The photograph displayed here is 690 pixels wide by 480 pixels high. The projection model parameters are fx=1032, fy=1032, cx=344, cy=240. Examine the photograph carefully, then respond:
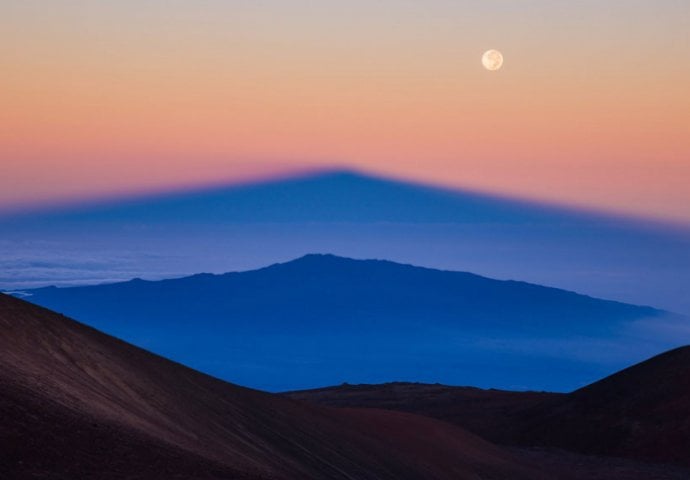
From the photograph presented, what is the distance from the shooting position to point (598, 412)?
60531 mm

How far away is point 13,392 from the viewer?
1989 centimetres

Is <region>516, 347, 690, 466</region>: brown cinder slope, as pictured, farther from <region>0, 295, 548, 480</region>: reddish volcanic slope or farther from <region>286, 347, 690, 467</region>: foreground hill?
<region>0, 295, 548, 480</region>: reddish volcanic slope

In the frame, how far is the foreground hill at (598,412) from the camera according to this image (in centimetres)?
5500

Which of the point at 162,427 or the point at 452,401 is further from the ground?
the point at 452,401

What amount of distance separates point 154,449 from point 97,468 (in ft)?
A: 8.25

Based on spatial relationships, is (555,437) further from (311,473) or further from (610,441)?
(311,473)

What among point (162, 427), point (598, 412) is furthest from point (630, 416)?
point (162, 427)

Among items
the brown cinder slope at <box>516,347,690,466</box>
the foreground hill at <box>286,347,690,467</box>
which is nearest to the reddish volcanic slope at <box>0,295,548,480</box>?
the brown cinder slope at <box>516,347,690,466</box>

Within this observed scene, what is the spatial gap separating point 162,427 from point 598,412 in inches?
1637

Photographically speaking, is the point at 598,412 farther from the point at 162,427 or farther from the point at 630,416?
the point at 162,427

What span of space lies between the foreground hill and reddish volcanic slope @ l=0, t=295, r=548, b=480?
13987 mm

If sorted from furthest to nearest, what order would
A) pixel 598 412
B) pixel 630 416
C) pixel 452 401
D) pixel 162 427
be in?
1. pixel 452 401
2. pixel 598 412
3. pixel 630 416
4. pixel 162 427

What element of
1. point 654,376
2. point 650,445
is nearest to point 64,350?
point 650,445

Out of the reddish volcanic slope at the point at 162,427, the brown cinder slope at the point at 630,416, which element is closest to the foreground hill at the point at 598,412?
the brown cinder slope at the point at 630,416
